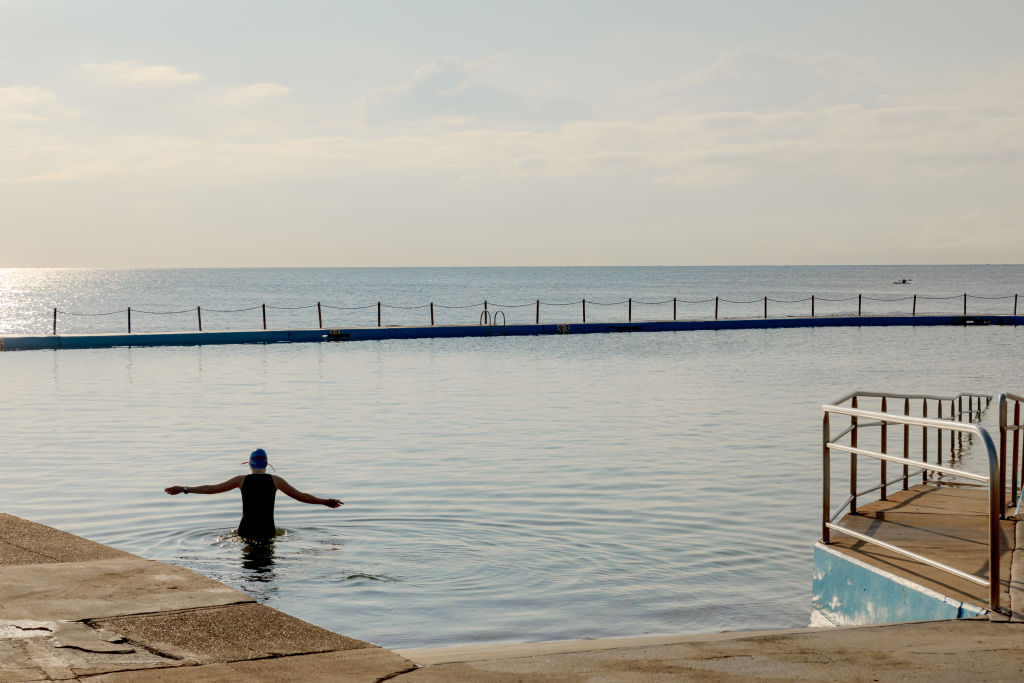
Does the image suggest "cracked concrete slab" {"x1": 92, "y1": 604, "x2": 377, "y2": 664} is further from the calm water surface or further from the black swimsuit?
the black swimsuit

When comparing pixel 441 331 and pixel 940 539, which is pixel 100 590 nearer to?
pixel 940 539

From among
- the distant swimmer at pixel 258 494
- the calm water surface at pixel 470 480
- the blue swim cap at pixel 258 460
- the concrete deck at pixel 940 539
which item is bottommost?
the calm water surface at pixel 470 480

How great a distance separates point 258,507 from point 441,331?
3086cm

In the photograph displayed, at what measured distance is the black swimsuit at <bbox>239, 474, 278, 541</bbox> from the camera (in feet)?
34.4

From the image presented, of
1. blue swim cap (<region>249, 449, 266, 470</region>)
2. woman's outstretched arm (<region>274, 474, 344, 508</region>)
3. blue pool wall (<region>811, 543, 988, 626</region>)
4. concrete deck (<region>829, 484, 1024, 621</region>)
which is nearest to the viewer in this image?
blue pool wall (<region>811, 543, 988, 626</region>)

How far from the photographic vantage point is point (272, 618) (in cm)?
619

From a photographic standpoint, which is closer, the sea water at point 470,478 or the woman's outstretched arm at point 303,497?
the sea water at point 470,478

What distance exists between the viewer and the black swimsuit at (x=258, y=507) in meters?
10.5

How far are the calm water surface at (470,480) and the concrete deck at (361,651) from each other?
2023 mm

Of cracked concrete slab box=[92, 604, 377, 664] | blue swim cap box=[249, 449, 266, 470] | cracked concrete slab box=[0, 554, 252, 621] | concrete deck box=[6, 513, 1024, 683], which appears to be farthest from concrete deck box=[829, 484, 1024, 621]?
blue swim cap box=[249, 449, 266, 470]

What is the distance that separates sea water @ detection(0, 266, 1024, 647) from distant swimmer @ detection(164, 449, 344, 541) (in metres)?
0.20

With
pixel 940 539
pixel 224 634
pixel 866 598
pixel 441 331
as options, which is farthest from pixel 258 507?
pixel 441 331

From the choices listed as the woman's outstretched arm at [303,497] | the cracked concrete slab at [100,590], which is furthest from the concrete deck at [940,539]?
the woman's outstretched arm at [303,497]

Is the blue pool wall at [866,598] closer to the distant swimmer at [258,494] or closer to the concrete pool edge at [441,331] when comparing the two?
the distant swimmer at [258,494]
